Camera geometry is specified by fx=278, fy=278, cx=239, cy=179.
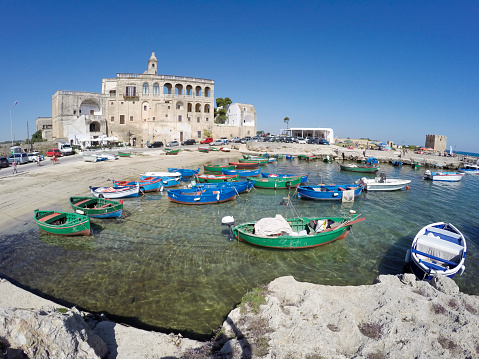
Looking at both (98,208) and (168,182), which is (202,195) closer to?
(168,182)

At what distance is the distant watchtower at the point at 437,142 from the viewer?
84.9m

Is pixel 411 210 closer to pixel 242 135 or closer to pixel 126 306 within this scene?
pixel 126 306

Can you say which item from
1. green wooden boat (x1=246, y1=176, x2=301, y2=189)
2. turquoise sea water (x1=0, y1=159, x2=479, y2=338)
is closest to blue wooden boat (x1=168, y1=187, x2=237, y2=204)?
turquoise sea water (x1=0, y1=159, x2=479, y2=338)

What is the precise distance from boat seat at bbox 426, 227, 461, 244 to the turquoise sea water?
58.9 inches

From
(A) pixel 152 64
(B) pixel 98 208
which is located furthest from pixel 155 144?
(B) pixel 98 208

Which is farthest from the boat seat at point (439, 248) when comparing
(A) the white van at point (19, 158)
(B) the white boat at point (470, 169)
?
(B) the white boat at point (470, 169)

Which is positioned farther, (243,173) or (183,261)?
(243,173)

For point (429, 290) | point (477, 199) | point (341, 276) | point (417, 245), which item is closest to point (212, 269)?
point (341, 276)

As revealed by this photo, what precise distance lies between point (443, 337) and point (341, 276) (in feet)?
18.3

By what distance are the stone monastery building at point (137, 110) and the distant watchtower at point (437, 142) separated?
226ft

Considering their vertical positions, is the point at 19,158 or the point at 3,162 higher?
the point at 19,158

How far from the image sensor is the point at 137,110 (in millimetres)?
61844

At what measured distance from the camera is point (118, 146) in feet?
183

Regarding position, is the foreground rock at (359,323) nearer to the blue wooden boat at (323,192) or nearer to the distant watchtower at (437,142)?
the blue wooden boat at (323,192)
